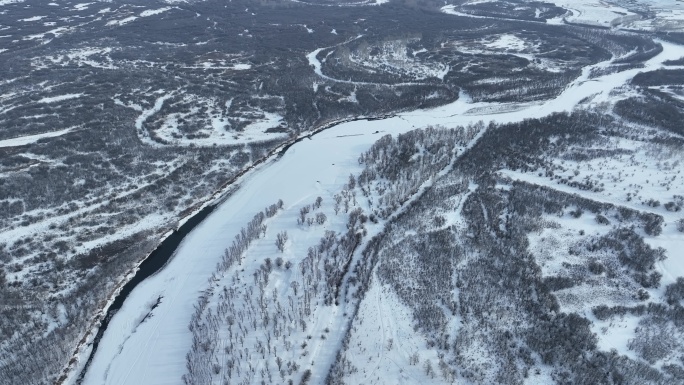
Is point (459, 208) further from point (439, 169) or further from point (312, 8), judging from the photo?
point (312, 8)

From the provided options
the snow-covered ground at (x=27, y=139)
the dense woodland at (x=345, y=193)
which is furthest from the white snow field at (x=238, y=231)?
the snow-covered ground at (x=27, y=139)

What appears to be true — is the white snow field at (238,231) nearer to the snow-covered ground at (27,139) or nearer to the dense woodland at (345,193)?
the dense woodland at (345,193)

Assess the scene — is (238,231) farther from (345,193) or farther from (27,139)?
(27,139)

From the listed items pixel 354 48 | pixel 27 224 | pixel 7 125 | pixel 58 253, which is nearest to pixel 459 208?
pixel 58 253

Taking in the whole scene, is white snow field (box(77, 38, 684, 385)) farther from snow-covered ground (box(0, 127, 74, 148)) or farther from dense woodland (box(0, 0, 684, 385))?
snow-covered ground (box(0, 127, 74, 148))

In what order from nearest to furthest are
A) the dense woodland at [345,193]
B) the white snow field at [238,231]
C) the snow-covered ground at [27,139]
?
1. the white snow field at [238,231]
2. the dense woodland at [345,193]
3. the snow-covered ground at [27,139]

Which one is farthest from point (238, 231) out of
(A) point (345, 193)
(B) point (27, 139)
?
(B) point (27, 139)

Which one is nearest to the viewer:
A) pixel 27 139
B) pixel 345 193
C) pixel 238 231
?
pixel 238 231

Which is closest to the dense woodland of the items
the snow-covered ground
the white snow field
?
the snow-covered ground
